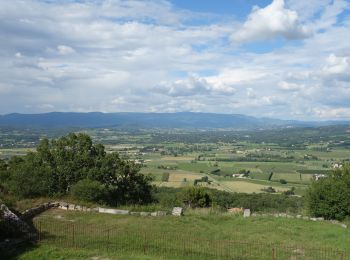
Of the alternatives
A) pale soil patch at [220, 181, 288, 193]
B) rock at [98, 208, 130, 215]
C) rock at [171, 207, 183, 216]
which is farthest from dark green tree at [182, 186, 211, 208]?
pale soil patch at [220, 181, 288, 193]

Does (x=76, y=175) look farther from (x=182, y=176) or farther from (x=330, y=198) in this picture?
(x=182, y=176)

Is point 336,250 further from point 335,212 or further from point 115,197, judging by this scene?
point 115,197

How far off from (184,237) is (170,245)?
1.52 meters

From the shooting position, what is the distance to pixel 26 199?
28016 millimetres

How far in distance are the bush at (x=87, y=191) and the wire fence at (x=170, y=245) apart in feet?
23.9

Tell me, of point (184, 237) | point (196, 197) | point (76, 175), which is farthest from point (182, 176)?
point (184, 237)

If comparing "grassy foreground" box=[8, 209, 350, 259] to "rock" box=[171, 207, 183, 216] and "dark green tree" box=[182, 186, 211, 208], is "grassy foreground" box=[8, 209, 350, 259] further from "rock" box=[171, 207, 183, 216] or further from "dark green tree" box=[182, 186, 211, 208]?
"dark green tree" box=[182, 186, 211, 208]

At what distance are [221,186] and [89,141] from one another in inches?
1672

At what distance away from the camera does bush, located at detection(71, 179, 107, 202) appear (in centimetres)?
2756

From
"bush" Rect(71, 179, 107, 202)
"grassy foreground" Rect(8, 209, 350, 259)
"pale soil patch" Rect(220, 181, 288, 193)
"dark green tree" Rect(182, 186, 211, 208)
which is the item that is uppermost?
"bush" Rect(71, 179, 107, 202)

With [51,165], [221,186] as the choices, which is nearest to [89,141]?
[51,165]

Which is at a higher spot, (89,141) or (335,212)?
(89,141)

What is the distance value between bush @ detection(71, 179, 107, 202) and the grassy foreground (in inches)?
123

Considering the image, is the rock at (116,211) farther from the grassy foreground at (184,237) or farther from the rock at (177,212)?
the rock at (177,212)
